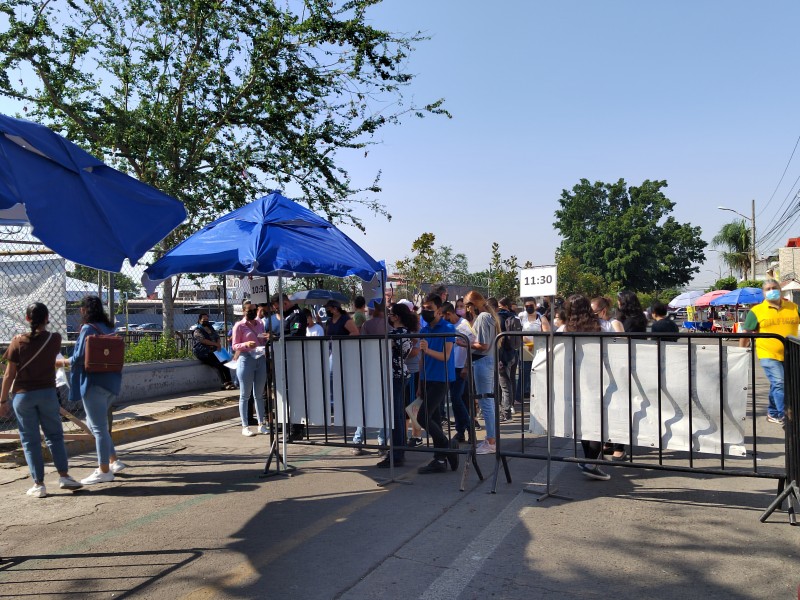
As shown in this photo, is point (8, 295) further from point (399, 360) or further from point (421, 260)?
point (421, 260)

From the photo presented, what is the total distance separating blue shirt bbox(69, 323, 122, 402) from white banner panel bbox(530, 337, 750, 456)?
14.4ft

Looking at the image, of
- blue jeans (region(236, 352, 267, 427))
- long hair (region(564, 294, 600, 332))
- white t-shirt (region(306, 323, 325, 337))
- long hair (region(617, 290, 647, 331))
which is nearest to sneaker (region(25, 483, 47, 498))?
blue jeans (region(236, 352, 267, 427))

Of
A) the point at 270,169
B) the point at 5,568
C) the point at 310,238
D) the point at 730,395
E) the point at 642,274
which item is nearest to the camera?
the point at 5,568

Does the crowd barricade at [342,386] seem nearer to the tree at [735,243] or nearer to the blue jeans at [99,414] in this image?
the blue jeans at [99,414]

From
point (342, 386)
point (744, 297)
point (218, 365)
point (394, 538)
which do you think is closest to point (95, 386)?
point (342, 386)

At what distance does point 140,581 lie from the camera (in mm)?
4285

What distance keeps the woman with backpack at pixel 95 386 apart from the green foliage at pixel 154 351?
672 cm

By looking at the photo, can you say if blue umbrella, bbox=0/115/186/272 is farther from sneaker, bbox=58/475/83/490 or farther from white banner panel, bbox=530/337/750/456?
white banner panel, bbox=530/337/750/456

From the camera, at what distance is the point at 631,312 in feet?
27.5

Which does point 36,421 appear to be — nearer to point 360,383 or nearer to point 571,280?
point 360,383

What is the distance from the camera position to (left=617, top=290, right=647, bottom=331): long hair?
8.23 meters

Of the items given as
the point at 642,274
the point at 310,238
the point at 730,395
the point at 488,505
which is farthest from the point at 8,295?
the point at 642,274

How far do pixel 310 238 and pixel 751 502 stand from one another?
477cm

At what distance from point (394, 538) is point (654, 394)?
261 cm
